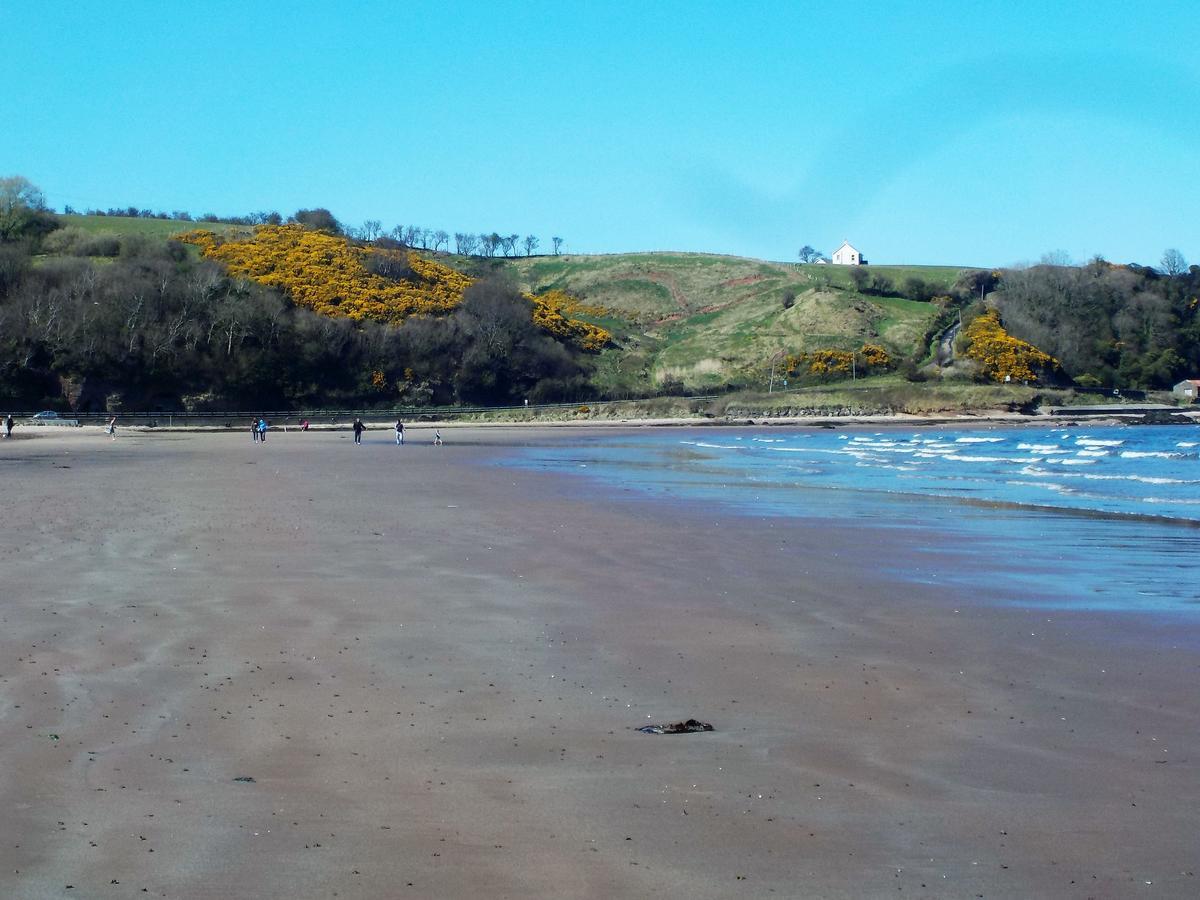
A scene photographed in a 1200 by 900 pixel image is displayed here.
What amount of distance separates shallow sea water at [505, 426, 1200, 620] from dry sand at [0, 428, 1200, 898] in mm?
1690

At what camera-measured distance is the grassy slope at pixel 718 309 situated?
298 ft

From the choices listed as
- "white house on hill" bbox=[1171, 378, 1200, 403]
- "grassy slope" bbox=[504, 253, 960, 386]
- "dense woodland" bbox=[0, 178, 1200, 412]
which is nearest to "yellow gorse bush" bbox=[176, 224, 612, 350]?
"dense woodland" bbox=[0, 178, 1200, 412]

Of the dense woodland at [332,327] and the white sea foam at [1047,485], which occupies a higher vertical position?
the dense woodland at [332,327]

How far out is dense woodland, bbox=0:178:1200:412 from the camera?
62188 millimetres

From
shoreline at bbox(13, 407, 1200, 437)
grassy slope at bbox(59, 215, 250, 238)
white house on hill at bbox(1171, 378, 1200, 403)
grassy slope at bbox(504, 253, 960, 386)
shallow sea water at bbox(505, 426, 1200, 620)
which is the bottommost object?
shallow sea water at bbox(505, 426, 1200, 620)

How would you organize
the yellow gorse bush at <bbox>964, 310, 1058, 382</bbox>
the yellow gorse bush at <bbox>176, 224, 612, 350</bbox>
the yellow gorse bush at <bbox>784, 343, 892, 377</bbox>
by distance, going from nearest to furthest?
the yellow gorse bush at <bbox>176, 224, 612, 350</bbox>, the yellow gorse bush at <bbox>964, 310, 1058, 382</bbox>, the yellow gorse bush at <bbox>784, 343, 892, 377</bbox>

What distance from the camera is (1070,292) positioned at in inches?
3868

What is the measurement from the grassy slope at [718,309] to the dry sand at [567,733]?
73.3m

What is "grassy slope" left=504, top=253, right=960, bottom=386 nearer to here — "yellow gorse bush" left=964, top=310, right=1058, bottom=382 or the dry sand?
"yellow gorse bush" left=964, top=310, right=1058, bottom=382

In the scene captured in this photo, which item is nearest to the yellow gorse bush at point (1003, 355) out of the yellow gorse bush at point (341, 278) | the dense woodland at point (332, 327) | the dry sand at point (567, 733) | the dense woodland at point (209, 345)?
the dense woodland at point (332, 327)

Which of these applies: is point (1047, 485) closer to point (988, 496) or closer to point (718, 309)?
point (988, 496)

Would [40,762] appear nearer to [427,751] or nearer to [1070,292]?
[427,751]

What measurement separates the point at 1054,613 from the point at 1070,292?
318 ft

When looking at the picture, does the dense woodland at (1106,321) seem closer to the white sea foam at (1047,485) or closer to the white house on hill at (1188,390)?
the white house on hill at (1188,390)
